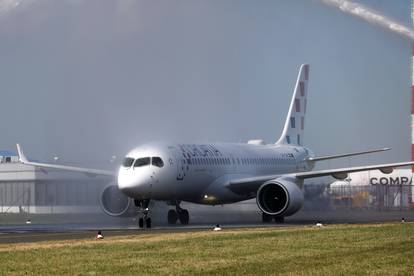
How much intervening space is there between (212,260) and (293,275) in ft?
12.7

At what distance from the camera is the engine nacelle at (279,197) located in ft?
165

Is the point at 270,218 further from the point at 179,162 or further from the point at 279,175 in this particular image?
the point at 179,162

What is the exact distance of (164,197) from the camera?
49.4 meters

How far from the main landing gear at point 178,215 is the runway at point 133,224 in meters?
0.60

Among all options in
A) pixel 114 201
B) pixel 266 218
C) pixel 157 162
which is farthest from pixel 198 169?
pixel 114 201

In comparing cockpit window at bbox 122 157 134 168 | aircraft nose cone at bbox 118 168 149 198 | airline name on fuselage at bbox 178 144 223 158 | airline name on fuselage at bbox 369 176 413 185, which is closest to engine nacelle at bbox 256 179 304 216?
airline name on fuselage at bbox 178 144 223 158

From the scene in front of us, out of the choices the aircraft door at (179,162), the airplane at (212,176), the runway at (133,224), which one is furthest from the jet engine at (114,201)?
the aircraft door at (179,162)

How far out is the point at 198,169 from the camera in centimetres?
5209

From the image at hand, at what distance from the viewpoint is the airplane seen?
48031 millimetres

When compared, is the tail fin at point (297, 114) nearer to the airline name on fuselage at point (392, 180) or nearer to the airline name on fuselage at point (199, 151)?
the airline name on fuselage at point (199, 151)

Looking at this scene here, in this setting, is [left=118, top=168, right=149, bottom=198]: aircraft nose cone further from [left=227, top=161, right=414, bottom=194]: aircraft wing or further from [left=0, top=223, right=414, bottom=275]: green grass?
[left=0, top=223, right=414, bottom=275]: green grass

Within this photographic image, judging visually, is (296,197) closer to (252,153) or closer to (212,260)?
(252,153)

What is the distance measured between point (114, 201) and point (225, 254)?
28975mm

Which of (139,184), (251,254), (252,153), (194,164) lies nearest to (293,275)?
(251,254)
